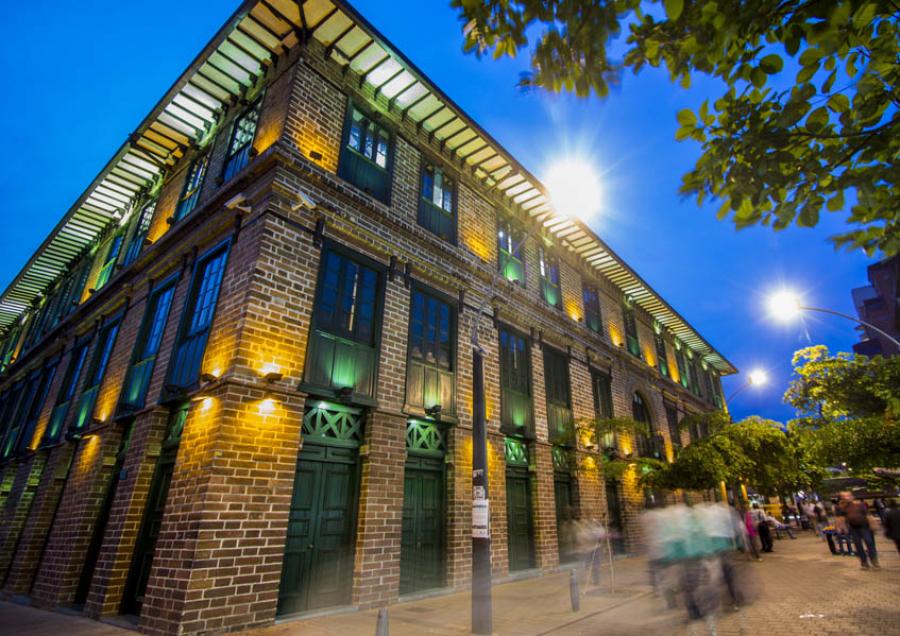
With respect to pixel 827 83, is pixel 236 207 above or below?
Answer: above

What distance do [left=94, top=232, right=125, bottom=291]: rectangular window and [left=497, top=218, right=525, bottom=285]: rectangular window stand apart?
41.6ft

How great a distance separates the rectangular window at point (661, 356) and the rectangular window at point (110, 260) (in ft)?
77.1

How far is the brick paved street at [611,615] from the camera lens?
645cm

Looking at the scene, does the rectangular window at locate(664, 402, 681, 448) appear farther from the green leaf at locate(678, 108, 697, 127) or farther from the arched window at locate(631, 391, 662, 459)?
the green leaf at locate(678, 108, 697, 127)

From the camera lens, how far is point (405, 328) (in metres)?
10.3

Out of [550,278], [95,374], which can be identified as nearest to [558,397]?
[550,278]

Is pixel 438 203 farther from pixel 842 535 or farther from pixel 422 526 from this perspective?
pixel 842 535

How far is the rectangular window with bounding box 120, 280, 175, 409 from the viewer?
32.4ft

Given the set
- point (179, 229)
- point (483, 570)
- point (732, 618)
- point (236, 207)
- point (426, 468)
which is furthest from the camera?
point (179, 229)

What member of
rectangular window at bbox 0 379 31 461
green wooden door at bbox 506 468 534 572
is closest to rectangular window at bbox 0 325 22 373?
rectangular window at bbox 0 379 31 461

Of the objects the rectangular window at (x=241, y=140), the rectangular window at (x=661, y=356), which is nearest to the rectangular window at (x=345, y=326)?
the rectangular window at (x=241, y=140)

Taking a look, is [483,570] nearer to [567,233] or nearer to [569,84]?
[569,84]

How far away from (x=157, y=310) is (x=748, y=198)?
12.1 meters

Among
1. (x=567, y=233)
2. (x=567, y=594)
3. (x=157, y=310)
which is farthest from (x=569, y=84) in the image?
(x=567, y=233)
